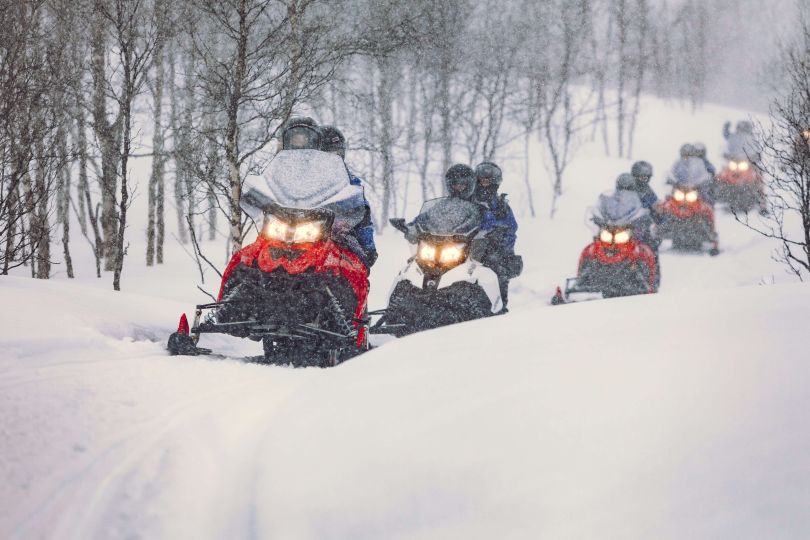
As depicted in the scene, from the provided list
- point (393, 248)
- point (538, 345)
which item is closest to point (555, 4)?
point (393, 248)

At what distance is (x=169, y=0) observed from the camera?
9.57m

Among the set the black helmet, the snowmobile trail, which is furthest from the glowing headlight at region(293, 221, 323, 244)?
the snowmobile trail

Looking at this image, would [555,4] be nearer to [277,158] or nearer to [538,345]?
[277,158]

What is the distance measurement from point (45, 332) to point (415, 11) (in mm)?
14726

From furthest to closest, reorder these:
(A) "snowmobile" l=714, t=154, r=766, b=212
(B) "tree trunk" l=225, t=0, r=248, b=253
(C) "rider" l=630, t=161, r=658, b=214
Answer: (A) "snowmobile" l=714, t=154, r=766, b=212, (C) "rider" l=630, t=161, r=658, b=214, (B) "tree trunk" l=225, t=0, r=248, b=253

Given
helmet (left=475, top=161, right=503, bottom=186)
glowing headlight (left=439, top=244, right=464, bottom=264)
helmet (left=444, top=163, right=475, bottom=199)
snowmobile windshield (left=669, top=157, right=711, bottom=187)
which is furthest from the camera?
snowmobile windshield (left=669, top=157, right=711, bottom=187)

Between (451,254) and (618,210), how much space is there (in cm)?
393

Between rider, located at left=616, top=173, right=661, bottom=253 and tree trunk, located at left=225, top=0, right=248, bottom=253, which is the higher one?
tree trunk, located at left=225, top=0, right=248, bottom=253

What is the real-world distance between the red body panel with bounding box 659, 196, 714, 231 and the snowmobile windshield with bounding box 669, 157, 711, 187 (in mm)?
345

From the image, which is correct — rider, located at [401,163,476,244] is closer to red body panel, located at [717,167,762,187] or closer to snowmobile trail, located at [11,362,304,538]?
snowmobile trail, located at [11,362,304,538]

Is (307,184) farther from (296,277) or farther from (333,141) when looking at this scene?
(333,141)

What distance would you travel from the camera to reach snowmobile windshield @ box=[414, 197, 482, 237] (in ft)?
20.8

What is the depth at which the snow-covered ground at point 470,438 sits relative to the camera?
1990mm

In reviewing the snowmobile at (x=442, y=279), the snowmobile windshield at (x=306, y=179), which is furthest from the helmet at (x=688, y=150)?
the snowmobile windshield at (x=306, y=179)
